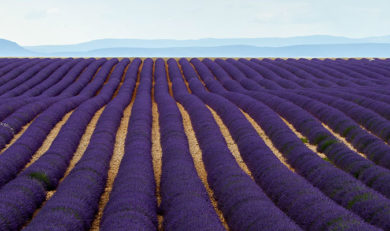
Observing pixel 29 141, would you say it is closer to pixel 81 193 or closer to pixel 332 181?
pixel 81 193

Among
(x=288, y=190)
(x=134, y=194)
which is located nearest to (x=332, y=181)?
(x=288, y=190)

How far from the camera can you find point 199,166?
1097cm

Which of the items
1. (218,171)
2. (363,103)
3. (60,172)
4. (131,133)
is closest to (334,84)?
(363,103)

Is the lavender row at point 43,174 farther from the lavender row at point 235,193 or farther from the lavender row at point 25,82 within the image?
the lavender row at point 25,82

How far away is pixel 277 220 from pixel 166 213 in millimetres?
2396

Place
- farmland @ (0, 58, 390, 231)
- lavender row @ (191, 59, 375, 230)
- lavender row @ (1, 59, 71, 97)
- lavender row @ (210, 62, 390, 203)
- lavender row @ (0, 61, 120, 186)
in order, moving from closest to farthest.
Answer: lavender row @ (191, 59, 375, 230), farmland @ (0, 58, 390, 231), lavender row @ (210, 62, 390, 203), lavender row @ (0, 61, 120, 186), lavender row @ (1, 59, 71, 97)

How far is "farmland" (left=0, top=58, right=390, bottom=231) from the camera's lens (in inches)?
268

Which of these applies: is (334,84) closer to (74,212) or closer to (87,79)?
(87,79)

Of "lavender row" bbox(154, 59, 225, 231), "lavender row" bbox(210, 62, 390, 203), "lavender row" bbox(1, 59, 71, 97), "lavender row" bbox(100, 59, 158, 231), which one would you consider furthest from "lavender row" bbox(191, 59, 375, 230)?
"lavender row" bbox(1, 59, 71, 97)

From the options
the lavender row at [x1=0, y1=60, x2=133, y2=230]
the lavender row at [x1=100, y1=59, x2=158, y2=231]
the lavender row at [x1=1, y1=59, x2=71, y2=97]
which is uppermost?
the lavender row at [x1=100, y1=59, x2=158, y2=231]

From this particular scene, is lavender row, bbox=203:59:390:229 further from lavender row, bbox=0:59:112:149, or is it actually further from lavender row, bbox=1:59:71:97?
lavender row, bbox=1:59:71:97

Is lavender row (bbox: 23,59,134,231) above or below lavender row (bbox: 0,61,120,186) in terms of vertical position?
above

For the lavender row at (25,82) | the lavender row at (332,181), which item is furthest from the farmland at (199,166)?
the lavender row at (25,82)

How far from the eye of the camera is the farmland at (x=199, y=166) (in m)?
6.82
